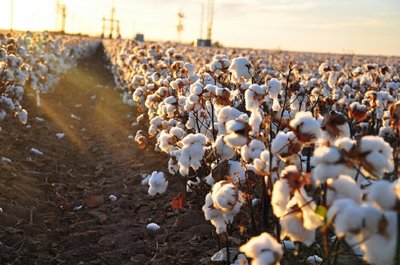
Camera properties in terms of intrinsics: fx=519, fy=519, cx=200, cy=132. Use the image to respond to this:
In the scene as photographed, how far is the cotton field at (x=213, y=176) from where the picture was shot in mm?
1789

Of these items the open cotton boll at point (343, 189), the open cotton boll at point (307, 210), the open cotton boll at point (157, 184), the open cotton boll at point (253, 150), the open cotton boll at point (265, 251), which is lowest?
the open cotton boll at point (157, 184)

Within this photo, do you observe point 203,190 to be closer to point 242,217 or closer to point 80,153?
point 242,217

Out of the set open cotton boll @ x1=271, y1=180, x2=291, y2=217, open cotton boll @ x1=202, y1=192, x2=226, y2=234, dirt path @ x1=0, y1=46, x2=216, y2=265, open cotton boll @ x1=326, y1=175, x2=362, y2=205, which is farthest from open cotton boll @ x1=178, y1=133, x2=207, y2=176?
open cotton boll @ x1=326, y1=175, x2=362, y2=205

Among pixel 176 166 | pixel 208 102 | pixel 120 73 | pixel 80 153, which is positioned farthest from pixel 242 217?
pixel 120 73

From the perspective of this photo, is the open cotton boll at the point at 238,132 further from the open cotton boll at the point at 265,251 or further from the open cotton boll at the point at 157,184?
the open cotton boll at the point at 157,184

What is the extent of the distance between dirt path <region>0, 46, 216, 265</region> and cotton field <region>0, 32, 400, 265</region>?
2cm

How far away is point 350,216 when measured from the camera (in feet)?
5.10

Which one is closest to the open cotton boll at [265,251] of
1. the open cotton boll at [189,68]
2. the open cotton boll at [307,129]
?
the open cotton boll at [307,129]

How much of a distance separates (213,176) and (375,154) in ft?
4.78

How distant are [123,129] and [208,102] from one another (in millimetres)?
5590

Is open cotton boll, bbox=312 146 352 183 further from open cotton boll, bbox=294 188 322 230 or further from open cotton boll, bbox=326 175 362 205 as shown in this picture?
open cotton boll, bbox=294 188 322 230

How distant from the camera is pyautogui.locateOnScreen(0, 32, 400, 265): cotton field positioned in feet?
5.87

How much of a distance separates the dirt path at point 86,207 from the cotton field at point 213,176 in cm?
2

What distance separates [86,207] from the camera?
550 cm
